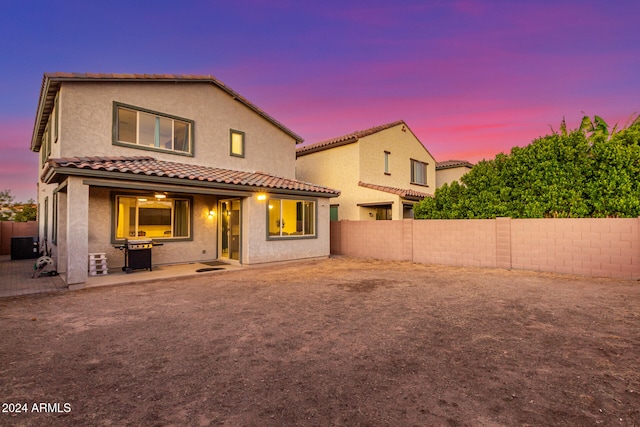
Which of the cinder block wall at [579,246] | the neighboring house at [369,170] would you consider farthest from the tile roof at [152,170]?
the cinder block wall at [579,246]

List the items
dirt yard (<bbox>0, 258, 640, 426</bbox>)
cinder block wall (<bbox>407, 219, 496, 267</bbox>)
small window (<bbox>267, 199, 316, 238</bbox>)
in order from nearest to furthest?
dirt yard (<bbox>0, 258, 640, 426</bbox>) → cinder block wall (<bbox>407, 219, 496, 267</bbox>) → small window (<bbox>267, 199, 316, 238</bbox>)

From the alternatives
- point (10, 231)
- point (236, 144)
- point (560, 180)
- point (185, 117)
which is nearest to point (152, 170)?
point (185, 117)

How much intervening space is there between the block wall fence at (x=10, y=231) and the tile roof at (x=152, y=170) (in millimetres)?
9814

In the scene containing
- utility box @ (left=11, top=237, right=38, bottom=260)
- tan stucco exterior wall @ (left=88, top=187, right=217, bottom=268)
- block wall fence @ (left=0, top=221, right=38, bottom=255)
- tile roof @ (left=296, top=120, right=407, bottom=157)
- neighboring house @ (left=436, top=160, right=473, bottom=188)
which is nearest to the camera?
tan stucco exterior wall @ (left=88, top=187, right=217, bottom=268)

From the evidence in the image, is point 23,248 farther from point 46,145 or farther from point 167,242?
point 167,242

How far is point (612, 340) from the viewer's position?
166 inches

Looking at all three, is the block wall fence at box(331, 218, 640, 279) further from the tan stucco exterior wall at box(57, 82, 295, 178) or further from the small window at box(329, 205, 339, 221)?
the tan stucco exterior wall at box(57, 82, 295, 178)

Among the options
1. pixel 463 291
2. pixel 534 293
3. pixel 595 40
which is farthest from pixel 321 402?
pixel 595 40

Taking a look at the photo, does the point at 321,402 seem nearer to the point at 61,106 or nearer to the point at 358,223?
the point at 61,106

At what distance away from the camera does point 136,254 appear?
970cm

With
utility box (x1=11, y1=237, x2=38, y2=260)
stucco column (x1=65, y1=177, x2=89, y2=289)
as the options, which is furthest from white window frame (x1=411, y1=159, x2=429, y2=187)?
utility box (x1=11, y1=237, x2=38, y2=260)

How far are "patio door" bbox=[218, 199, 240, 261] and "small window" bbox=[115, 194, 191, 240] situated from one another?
1.35 meters

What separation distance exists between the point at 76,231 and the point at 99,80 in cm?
523

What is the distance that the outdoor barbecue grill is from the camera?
9570 mm
